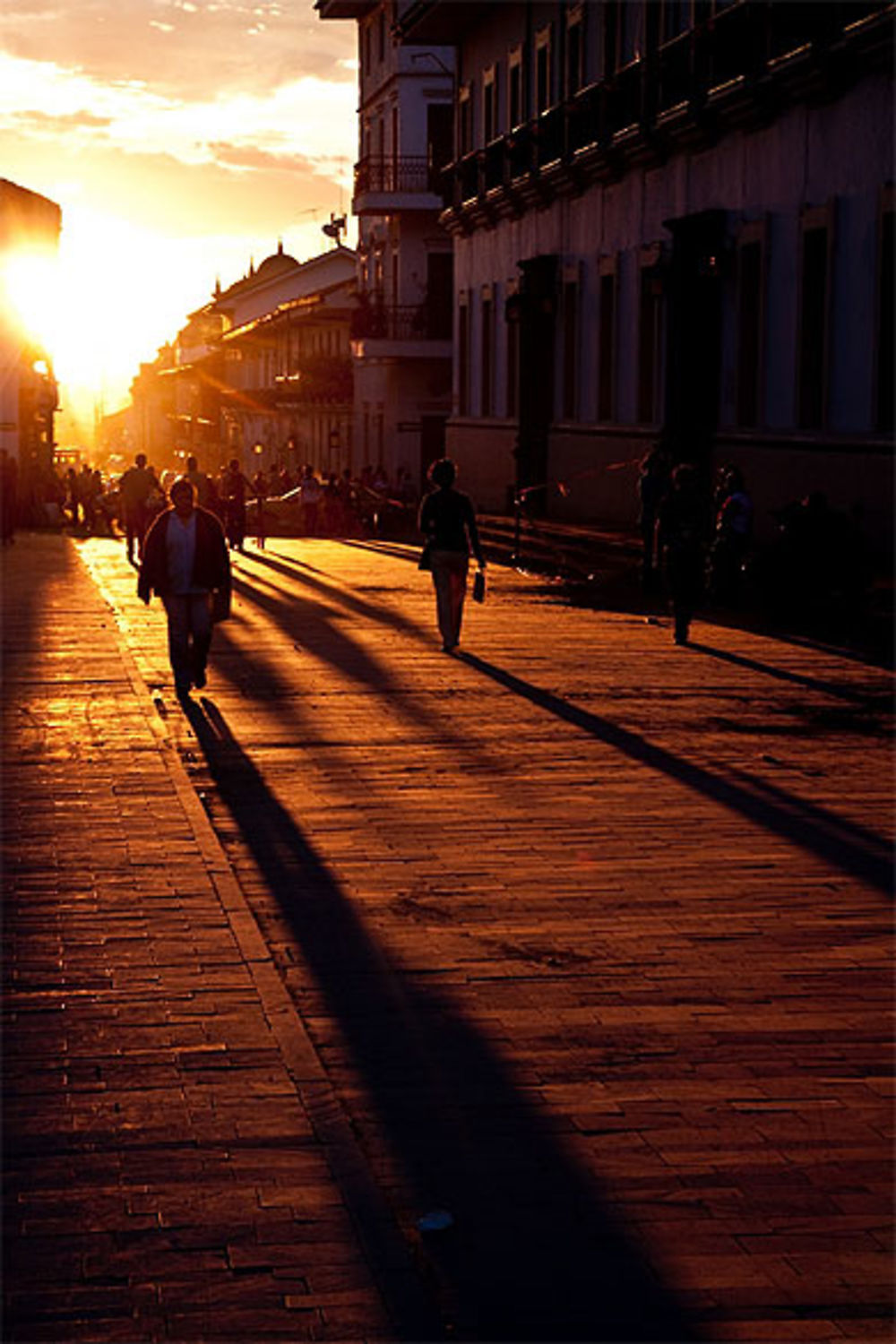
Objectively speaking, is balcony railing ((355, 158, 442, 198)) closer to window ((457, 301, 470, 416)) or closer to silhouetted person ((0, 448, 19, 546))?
window ((457, 301, 470, 416))

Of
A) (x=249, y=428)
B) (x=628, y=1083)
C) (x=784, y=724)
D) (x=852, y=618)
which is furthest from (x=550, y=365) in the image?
(x=249, y=428)

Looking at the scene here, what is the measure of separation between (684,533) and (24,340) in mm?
47228

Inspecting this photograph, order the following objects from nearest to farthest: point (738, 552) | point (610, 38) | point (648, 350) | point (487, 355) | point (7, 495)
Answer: point (738, 552) < point (648, 350) < point (610, 38) < point (7, 495) < point (487, 355)

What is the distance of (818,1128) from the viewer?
231 inches

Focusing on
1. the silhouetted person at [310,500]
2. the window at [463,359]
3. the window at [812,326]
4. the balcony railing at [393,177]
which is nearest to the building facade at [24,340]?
the balcony railing at [393,177]

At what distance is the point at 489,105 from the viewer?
40.6 meters

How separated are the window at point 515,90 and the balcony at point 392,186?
1657cm

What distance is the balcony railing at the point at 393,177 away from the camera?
56.4 m

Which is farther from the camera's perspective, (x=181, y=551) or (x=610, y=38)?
(x=610, y=38)

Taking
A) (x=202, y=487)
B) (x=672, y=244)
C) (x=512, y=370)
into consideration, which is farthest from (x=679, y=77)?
(x=512, y=370)

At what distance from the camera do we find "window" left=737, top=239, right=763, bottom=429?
25.1 meters

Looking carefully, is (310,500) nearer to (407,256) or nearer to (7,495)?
(7,495)

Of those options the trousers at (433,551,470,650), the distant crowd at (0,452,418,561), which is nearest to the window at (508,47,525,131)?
the distant crowd at (0,452,418,561)

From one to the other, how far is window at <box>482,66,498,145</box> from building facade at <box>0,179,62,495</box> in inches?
748
